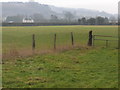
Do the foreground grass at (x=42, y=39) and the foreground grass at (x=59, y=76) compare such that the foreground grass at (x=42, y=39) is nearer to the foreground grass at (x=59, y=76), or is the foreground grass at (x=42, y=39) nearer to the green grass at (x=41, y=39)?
the green grass at (x=41, y=39)

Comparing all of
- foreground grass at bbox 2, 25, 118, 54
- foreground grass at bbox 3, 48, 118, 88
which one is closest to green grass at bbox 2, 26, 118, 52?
foreground grass at bbox 2, 25, 118, 54

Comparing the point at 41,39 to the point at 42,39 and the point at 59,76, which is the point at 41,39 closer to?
the point at 42,39

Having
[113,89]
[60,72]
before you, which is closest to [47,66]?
[60,72]

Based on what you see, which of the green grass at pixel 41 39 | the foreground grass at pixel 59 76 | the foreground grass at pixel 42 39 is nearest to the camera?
the foreground grass at pixel 59 76

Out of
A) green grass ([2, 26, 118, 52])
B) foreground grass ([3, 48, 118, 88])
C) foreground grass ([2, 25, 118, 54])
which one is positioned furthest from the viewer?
green grass ([2, 26, 118, 52])

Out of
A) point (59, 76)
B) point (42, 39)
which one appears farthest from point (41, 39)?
point (59, 76)

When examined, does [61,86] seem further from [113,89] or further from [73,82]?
[113,89]

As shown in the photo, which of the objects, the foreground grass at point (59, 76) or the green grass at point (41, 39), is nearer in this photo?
the foreground grass at point (59, 76)

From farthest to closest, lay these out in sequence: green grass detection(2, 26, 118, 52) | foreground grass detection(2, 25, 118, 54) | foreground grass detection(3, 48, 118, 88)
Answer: green grass detection(2, 26, 118, 52), foreground grass detection(2, 25, 118, 54), foreground grass detection(3, 48, 118, 88)

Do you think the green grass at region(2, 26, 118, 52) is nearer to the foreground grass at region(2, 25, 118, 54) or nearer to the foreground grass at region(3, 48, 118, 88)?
the foreground grass at region(2, 25, 118, 54)

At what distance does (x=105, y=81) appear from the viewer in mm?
8508

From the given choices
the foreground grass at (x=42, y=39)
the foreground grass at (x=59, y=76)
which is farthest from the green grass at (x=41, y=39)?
the foreground grass at (x=59, y=76)

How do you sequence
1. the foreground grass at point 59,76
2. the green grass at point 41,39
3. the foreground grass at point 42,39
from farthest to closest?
the green grass at point 41,39 < the foreground grass at point 42,39 < the foreground grass at point 59,76

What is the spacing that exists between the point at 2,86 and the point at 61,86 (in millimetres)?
1727
